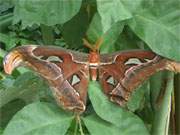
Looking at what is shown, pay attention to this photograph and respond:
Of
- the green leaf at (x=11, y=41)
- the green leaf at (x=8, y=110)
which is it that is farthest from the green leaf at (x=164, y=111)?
the green leaf at (x=11, y=41)

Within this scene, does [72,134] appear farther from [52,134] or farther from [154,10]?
[154,10]

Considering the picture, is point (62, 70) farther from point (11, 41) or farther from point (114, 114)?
point (11, 41)

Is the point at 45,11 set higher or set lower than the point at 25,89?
higher

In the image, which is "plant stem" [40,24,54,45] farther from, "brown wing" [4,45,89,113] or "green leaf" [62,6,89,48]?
"brown wing" [4,45,89,113]

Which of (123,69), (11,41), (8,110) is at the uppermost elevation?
(123,69)

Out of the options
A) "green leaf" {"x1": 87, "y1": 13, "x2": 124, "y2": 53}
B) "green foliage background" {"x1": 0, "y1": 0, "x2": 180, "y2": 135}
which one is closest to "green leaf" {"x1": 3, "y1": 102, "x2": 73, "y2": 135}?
"green foliage background" {"x1": 0, "y1": 0, "x2": 180, "y2": 135}

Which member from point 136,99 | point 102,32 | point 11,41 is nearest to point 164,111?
point 136,99

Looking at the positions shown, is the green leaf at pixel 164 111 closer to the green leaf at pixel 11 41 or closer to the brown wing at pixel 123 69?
the brown wing at pixel 123 69
